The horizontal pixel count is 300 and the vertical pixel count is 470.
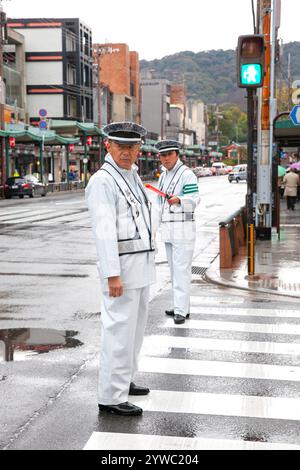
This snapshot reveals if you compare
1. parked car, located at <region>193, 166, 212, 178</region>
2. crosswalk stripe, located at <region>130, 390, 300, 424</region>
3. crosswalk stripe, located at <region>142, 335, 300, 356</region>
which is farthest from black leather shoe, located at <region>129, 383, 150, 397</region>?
parked car, located at <region>193, 166, 212, 178</region>

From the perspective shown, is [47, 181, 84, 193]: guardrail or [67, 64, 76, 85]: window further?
[67, 64, 76, 85]: window

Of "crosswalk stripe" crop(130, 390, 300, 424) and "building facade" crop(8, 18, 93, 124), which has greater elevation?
"building facade" crop(8, 18, 93, 124)

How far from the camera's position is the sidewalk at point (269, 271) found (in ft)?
35.1

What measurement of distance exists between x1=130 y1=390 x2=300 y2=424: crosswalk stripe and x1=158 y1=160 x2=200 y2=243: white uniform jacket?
2837 millimetres

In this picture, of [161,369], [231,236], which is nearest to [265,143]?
[231,236]

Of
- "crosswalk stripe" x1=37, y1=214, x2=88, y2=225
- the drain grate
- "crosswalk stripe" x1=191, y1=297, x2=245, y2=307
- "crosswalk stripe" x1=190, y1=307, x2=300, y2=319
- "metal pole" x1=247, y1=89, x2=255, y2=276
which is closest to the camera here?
"crosswalk stripe" x1=190, y1=307, x2=300, y2=319

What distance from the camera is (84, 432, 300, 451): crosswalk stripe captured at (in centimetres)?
458

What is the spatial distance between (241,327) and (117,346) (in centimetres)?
327

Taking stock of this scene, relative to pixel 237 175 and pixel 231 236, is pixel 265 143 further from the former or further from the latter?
pixel 237 175

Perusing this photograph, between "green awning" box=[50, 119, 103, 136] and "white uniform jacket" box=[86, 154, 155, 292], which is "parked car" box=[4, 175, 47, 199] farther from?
"white uniform jacket" box=[86, 154, 155, 292]

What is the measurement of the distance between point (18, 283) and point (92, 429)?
663 cm

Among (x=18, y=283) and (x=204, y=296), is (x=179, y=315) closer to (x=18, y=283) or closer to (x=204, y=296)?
(x=204, y=296)

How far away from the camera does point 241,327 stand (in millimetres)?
8203

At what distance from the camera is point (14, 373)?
6.29 metres
